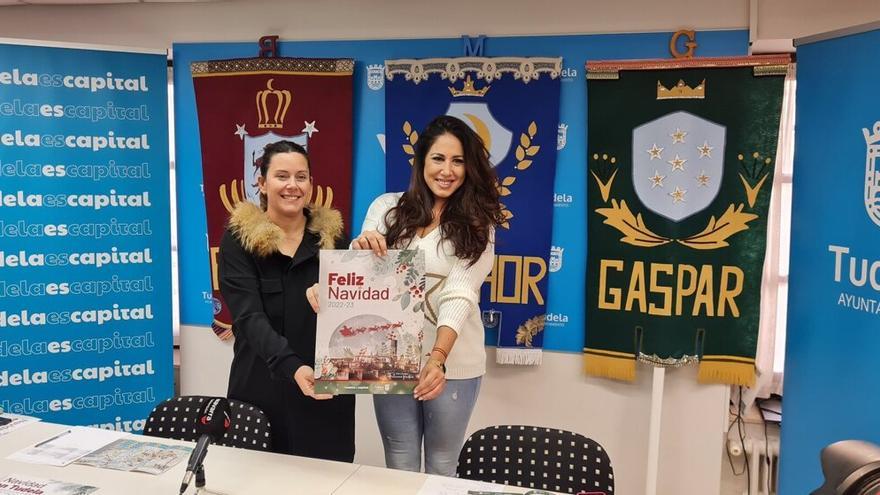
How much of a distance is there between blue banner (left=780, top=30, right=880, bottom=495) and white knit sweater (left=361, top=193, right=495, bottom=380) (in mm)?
1306

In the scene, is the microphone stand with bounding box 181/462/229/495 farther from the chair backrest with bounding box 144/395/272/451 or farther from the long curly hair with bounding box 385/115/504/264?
the long curly hair with bounding box 385/115/504/264

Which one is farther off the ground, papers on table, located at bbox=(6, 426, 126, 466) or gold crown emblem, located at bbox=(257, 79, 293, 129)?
gold crown emblem, located at bbox=(257, 79, 293, 129)

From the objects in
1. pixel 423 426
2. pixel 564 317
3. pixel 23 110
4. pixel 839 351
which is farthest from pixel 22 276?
pixel 839 351

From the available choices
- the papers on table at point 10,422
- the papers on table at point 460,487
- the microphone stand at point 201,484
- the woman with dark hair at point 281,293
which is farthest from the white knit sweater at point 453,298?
the papers on table at point 10,422

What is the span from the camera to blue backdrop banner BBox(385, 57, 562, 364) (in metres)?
3.18

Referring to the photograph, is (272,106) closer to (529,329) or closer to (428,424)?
(529,329)

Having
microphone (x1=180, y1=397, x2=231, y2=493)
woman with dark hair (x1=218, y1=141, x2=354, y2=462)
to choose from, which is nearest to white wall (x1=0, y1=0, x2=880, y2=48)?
woman with dark hair (x1=218, y1=141, x2=354, y2=462)

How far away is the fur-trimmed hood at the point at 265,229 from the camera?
2145 millimetres

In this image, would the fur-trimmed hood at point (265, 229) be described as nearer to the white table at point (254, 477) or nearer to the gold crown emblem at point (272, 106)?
the white table at point (254, 477)

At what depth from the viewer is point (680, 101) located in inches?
118

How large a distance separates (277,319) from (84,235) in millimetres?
1881

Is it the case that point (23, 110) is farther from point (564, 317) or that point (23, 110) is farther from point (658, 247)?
point (658, 247)

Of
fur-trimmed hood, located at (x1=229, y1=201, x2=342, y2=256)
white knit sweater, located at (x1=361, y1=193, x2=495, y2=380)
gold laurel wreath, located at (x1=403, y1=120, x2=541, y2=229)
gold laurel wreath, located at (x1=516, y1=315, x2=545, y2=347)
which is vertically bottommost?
gold laurel wreath, located at (x1=516, y1=315, x2=545, y2=347)

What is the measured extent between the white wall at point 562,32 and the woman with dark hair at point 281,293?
1354 mm
